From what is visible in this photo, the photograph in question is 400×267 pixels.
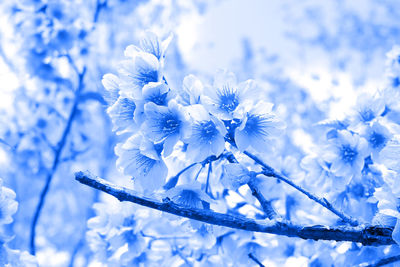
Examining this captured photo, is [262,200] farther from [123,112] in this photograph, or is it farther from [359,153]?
[359,153]

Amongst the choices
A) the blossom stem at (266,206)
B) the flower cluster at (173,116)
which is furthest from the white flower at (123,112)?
the blossom stem at (266,206)

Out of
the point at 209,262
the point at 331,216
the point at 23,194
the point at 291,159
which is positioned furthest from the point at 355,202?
the point at 23,194

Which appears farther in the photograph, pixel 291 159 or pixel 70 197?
pixel 70 197

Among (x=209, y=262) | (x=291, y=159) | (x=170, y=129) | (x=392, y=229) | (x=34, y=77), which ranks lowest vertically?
(x=209, y=262)

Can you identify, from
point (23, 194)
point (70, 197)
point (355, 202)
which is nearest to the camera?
point (355, 202)

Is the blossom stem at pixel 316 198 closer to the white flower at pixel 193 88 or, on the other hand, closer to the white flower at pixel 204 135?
the white flower at pixel 204 135

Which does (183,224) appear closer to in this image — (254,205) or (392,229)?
(254,205)

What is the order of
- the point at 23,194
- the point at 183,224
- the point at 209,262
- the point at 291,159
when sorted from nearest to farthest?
the point at 183,224, the point at 209,262, the point at 291,159, the point at 23,194
